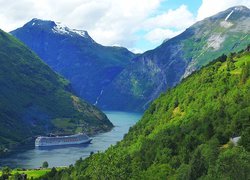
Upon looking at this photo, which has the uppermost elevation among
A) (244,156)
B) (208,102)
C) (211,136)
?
(208,102)

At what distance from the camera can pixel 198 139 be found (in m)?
90.0

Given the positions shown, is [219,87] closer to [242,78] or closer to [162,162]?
[242,78]

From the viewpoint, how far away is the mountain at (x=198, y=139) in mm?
70562

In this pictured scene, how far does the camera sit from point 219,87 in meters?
115

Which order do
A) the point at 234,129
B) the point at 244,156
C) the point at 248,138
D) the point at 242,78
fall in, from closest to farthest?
the point at 244,156 → the point at 248,138 → the point at 234,129 → the point at 242,78

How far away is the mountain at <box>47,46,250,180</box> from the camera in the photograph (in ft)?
232

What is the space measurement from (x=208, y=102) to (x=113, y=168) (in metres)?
39.6

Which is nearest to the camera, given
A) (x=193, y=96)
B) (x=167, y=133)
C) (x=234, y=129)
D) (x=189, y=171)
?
(x=189, y=171)

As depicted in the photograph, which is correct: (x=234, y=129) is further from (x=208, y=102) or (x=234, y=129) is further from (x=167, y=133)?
(x=208, y=102)

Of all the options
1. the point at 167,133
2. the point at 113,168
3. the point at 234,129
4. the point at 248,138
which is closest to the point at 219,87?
the point at 167,133

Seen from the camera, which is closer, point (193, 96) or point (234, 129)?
point (234, 129)

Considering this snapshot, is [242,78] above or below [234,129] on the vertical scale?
above

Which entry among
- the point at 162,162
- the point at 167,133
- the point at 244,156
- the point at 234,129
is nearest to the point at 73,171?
the point at 167,133

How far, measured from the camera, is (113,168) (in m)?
80.1
